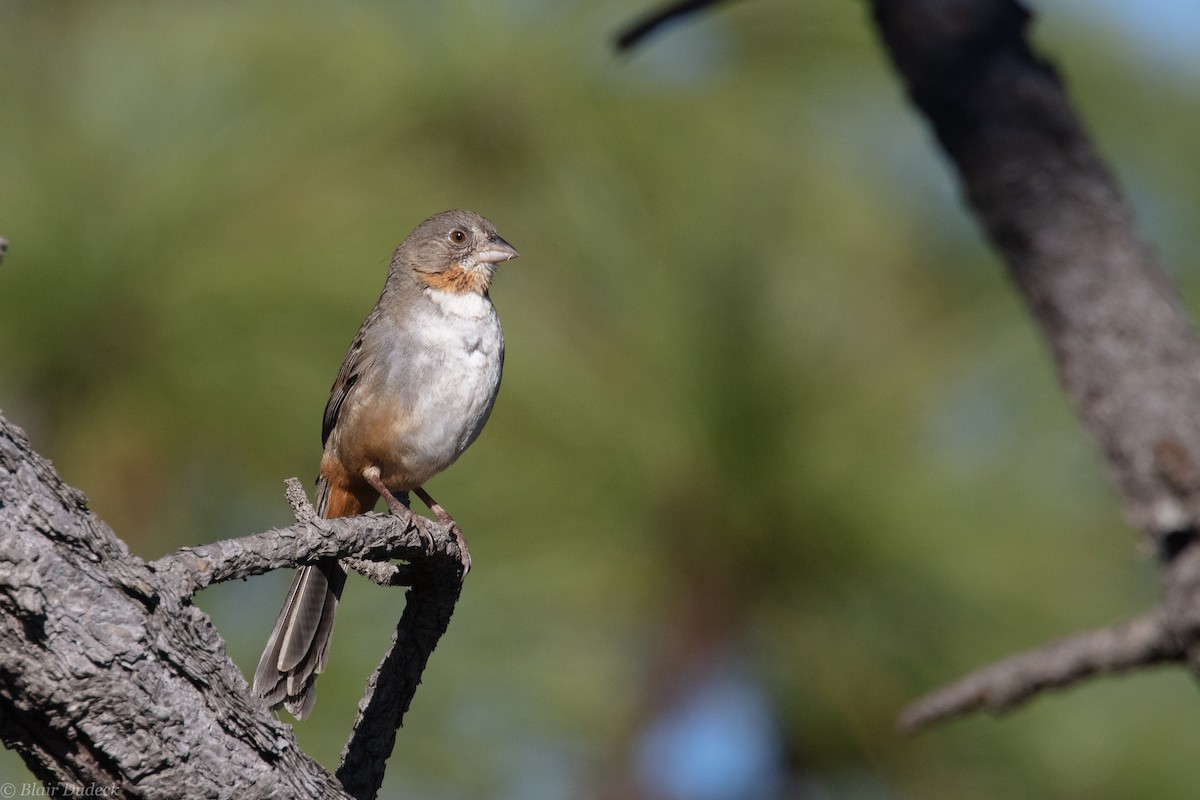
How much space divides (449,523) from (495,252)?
1077 millimetres

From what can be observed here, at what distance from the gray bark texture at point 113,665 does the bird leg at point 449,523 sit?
1.26 m

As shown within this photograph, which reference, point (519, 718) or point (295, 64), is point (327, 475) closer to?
point (519, 718)

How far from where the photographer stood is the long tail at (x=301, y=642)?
10.9ft

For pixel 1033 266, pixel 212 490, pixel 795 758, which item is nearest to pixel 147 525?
pixel 212 490

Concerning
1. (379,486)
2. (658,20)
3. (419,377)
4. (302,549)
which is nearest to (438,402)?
(419,377)

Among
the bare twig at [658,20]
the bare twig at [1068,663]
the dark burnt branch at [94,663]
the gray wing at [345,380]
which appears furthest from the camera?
the gray wing at [345,380]

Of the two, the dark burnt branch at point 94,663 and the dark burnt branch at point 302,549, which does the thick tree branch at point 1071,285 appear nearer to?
the dark burnt branch at point 302,549

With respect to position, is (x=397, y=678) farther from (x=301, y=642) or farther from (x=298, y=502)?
(x=301, y=642)

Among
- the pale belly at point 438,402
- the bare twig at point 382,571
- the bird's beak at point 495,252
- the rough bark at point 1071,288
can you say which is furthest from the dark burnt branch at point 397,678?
the bird's beak at point 495,252

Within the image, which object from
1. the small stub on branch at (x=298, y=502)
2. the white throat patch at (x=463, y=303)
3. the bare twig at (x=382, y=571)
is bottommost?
the bare twig at (x=382, y=571)

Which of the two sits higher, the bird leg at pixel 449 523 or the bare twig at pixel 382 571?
the bird leg at pixel 449 523

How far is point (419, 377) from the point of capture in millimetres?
4379

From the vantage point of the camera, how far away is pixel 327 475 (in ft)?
14.8

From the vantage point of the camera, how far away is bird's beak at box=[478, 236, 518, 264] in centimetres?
470
